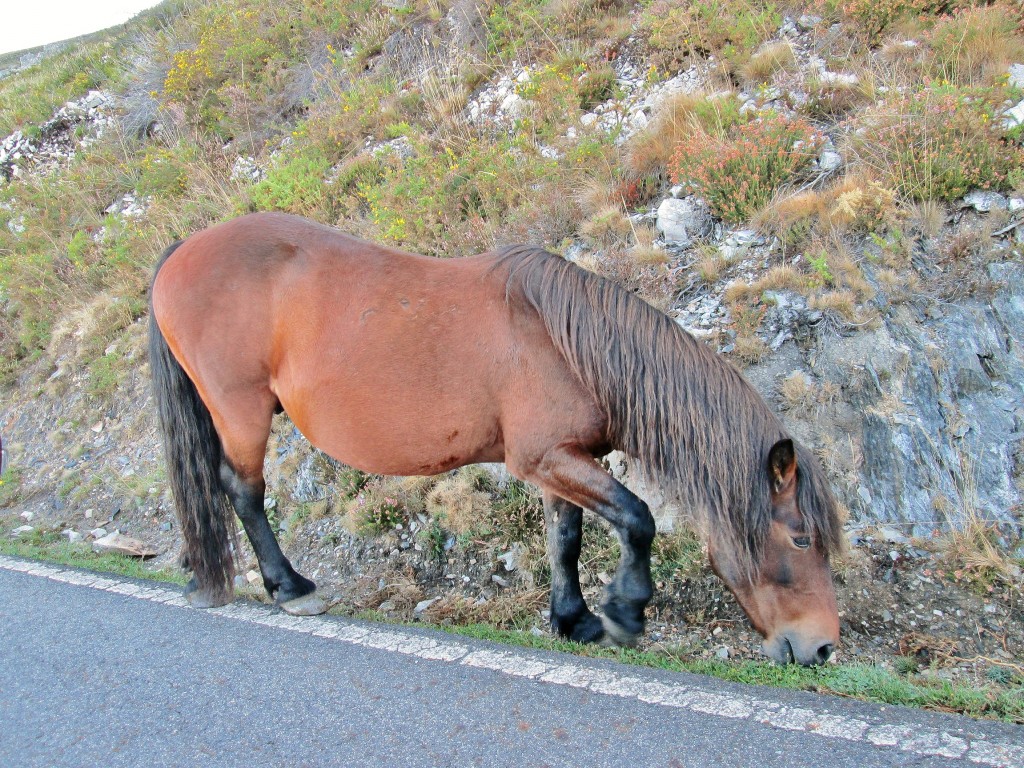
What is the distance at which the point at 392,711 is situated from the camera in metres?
2.50

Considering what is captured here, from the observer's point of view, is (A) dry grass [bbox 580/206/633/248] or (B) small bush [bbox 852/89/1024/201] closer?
(B) small bush [bbox 852/89/1024/201]

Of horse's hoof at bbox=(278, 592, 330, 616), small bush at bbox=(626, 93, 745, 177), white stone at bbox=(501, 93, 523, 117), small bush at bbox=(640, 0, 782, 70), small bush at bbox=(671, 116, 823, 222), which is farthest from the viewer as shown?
white stone at bbox=(501, 93, 523, 117)

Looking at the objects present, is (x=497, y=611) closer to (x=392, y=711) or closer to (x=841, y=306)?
(x=392, y=711)

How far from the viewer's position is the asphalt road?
2.11 metres

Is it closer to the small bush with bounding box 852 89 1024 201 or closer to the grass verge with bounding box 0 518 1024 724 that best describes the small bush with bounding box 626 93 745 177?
the small bush with bounding box 852 89 1024 201

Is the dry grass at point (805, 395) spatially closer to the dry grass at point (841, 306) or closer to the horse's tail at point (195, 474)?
the dry grass at point (841, 306)

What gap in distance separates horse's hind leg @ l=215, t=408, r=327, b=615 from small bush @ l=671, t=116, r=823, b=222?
12.2 feet

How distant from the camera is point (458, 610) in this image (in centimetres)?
387

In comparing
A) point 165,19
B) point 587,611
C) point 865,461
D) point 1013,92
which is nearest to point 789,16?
point 1013,92

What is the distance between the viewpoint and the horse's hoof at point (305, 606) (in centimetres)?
368

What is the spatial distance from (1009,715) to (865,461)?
1.75m

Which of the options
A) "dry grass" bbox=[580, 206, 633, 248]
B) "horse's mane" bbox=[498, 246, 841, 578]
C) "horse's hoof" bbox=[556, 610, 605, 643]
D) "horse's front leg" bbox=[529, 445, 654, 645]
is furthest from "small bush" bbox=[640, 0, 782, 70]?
"horse's hoof" bbox=[556, 610, 605, 643]

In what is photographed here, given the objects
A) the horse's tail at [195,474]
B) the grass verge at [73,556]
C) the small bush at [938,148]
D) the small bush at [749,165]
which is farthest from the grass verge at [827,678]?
the small bush at [749,165]

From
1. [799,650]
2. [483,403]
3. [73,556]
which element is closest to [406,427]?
[483,403]
